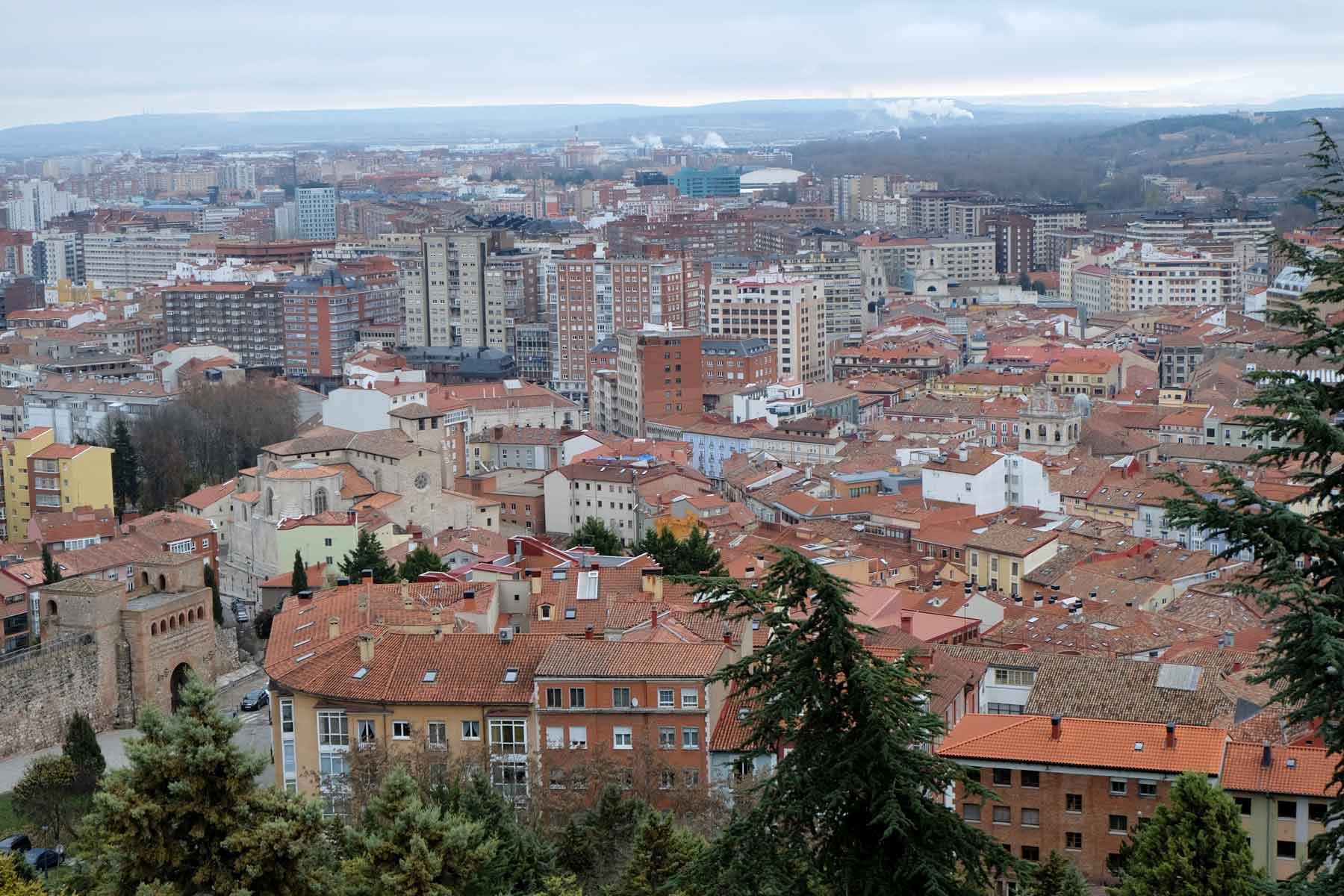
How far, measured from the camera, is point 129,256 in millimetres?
83562

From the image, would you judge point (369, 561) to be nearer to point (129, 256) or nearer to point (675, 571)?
point (675, 571)

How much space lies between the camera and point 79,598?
66.0ft

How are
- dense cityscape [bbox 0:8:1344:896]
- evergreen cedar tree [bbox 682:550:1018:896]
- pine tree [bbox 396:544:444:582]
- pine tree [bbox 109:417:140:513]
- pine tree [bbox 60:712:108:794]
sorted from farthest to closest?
pine tree [bbox 109:417:140:513], pine tree [bbox 396:544:444:582], pine tree [bbox 60:712:108:794], dense cityscape [bbox 0:8:1344:896], evergreen cedar tree [bbox 682:550:1018:896]

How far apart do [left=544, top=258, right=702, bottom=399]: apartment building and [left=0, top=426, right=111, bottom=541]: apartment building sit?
69.0 feet

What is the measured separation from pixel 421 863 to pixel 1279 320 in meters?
5.36

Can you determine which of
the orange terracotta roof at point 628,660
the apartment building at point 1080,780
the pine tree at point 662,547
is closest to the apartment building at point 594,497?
the pine tree at point 662,547

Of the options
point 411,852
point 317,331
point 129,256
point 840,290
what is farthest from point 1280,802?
point 129,256

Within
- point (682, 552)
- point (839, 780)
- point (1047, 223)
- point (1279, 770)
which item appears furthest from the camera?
point (1047, 223)

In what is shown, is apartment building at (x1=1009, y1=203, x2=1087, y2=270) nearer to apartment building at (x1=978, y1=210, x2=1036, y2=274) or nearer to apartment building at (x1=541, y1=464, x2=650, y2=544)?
apartment building at (x1=978, y1=210, x2=1036, y2=274)

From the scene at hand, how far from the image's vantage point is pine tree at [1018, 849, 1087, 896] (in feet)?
34.9

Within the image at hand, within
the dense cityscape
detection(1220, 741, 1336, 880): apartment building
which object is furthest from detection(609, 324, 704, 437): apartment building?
detection(1220, 741, 1336, 880): apartment building

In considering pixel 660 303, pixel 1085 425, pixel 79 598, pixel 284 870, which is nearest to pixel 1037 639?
pixel 79 598

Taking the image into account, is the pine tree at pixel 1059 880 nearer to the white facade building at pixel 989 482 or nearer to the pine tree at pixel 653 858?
the pine tree at pixel 653 858

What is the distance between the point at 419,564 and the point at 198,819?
1484cm
